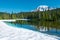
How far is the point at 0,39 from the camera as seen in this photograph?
1266 centimetres

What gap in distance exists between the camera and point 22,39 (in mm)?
13086

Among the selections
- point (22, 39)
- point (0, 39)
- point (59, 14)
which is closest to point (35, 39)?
point (22, 39)

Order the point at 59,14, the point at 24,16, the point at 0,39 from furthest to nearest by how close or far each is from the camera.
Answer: the point at 24,16 → the point at 59,14 → the point at 0,39

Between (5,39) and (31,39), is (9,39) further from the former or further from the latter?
(31,39)

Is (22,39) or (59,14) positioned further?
(59,14)

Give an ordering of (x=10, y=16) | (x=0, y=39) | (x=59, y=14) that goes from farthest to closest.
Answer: (x=10, y=16), (x=59, y=14), (x=0, y=39)

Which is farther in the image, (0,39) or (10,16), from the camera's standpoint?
(10,16)

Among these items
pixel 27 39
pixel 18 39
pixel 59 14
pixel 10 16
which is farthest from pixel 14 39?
pixel 10 16

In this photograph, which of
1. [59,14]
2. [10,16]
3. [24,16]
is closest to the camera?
[59,14]

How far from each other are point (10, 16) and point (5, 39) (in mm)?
154209

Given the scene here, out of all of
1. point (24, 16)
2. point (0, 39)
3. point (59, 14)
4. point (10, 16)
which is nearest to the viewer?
point (0, 39)

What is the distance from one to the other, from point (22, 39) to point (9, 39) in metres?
1.21

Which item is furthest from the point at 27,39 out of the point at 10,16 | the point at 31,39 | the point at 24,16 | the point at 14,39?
the point at 24,16

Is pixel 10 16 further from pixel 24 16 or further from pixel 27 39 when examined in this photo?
pixel 27 39
